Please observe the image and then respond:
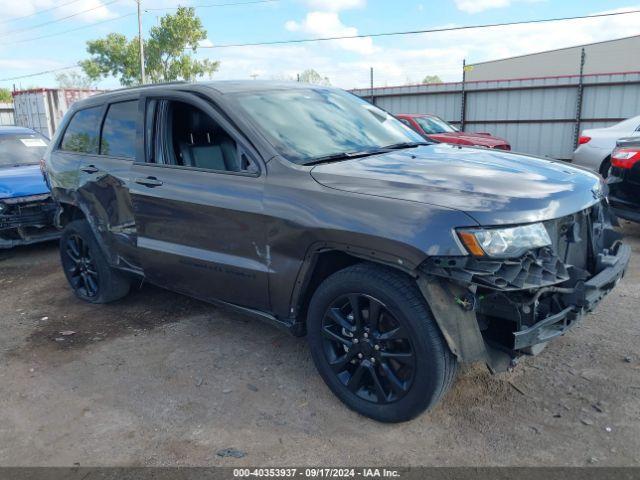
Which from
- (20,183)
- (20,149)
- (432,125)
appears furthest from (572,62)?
(20,183)

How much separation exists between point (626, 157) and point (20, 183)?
710 centimetres

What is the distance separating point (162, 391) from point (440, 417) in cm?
170

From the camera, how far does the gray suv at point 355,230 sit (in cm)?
252

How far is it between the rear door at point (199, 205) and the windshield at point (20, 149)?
16.1ft

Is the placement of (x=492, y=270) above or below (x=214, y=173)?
below

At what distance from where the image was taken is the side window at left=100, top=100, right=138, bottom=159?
4.02 meters

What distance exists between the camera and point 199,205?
3375 millimetres

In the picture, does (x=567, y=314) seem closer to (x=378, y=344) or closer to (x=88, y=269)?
(x=378, y=344)

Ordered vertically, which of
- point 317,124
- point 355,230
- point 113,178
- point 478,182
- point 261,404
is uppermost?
point 317,124

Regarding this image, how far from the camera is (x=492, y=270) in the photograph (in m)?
2.40

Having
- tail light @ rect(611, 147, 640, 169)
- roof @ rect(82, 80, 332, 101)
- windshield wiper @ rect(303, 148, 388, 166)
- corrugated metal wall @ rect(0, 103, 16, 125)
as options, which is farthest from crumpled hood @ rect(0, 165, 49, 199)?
Answer: corrugated metal wall @ rect(0, 103, 16, 125)

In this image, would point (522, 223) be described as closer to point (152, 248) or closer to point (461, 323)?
point (461, 323)

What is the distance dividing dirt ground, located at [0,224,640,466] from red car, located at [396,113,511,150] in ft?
22.5

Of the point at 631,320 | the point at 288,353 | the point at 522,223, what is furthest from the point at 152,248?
the point at 631,320
